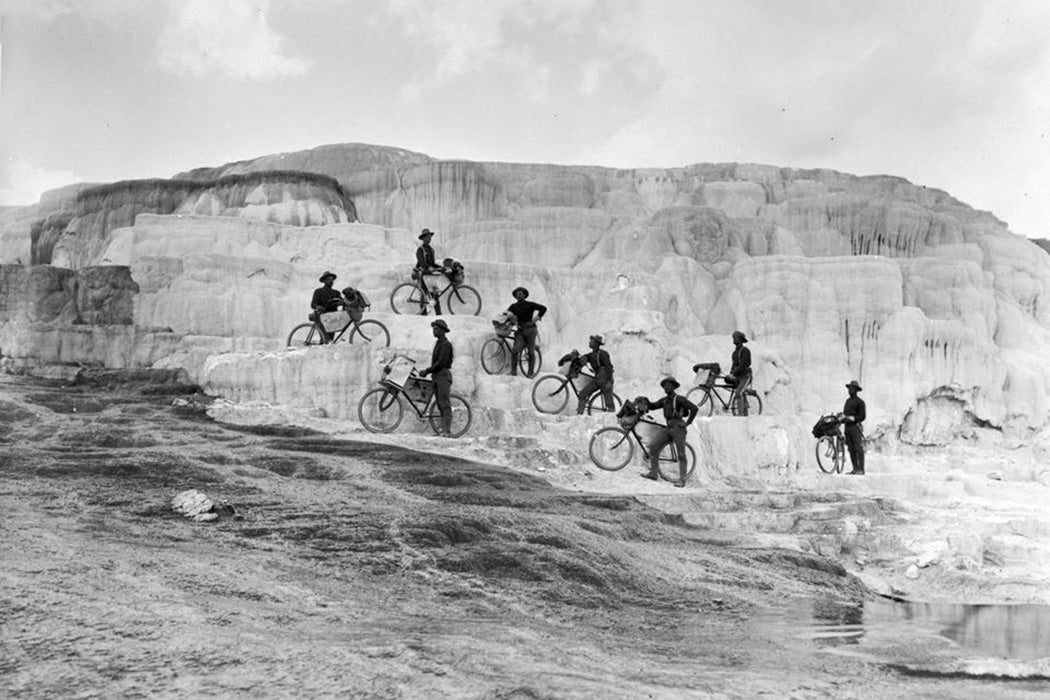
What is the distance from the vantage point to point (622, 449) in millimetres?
14570

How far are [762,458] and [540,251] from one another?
899 inches

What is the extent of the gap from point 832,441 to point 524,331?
565 centimetres

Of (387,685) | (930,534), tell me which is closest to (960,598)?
(930,534)

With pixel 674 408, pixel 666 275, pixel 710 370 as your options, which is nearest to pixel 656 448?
pixel 674 408

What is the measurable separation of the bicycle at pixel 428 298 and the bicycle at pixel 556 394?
2.83m

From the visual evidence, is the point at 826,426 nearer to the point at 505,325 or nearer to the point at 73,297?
the point at 505,325

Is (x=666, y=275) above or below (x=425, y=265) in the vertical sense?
above

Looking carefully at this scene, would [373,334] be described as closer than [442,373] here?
No

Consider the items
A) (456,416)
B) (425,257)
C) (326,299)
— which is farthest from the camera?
(425,257)

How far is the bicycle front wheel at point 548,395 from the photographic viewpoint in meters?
16.5

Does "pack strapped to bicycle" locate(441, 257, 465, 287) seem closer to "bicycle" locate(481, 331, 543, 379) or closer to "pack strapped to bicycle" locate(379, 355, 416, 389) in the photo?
"bicycle" locate(481, 331, 543, 379)

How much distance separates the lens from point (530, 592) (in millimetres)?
7906

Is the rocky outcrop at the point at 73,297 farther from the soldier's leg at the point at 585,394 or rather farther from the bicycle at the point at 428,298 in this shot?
the soldier's leg at the point at 585,394

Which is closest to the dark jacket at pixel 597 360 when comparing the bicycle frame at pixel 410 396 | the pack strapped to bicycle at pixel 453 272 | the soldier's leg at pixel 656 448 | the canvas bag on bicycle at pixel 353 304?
the soldier's leg at pixel 656 448
